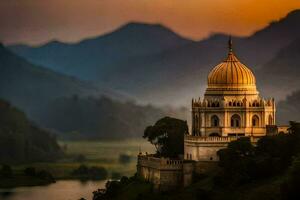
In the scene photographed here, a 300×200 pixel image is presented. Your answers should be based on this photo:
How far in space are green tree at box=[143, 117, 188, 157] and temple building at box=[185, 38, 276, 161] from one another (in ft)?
1.96

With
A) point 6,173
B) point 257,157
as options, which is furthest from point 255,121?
point 6,173

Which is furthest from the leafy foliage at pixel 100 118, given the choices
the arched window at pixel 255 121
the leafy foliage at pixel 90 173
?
the arched window at pixel 255 121

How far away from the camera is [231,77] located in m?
55.7

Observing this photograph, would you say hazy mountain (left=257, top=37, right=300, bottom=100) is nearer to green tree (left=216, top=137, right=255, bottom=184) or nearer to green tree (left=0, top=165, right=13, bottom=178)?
green tree (left=0, top=165, right=13, bottom=178)

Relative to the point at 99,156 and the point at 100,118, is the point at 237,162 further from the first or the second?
the point at 100,118

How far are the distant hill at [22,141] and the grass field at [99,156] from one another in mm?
1010

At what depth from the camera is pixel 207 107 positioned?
55.4 meters

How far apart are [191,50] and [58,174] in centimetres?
2966

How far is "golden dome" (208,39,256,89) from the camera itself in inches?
2194

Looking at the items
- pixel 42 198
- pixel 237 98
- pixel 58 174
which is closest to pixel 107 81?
pixel 58 174

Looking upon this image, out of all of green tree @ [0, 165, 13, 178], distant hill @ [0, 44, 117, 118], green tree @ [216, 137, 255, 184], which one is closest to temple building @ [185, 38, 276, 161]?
green tree @ [216, 137, 255, 184]

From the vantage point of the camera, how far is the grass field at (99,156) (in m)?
78.5

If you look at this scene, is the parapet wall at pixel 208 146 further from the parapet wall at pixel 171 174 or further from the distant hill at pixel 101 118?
the distant hill at pixel 101 118

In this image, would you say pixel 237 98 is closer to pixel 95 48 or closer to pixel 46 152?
pixel 46 152
